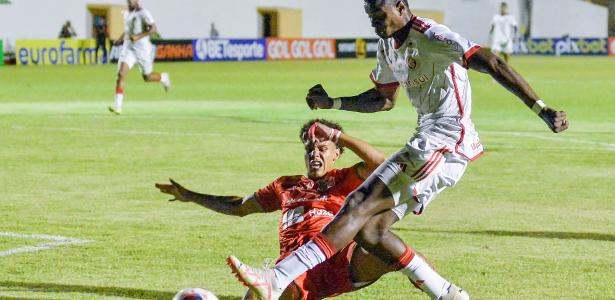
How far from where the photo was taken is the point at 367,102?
7.41 metres

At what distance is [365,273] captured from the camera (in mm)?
6691

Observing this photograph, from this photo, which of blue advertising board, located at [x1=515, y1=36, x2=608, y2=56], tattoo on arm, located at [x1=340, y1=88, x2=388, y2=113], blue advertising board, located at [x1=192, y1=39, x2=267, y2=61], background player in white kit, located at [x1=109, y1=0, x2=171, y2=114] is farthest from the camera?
blue advertising board, located at [x1=515, y1=36, x2=608, y2=56]

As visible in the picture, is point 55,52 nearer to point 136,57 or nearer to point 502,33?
point 502,33

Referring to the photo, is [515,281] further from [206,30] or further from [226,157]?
[206,30]

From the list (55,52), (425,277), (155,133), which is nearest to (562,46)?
(55,52)

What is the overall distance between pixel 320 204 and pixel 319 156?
28cm

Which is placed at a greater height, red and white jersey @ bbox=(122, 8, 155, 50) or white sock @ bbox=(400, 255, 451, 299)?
white sock @ bbox=(400, 255, 451, 299)

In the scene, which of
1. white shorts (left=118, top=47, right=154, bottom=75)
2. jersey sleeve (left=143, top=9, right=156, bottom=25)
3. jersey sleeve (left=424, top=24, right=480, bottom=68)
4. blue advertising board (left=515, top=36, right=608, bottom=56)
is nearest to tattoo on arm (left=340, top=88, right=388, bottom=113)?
jersey sleeve (left=424, top=24, right=480, bottom=68)

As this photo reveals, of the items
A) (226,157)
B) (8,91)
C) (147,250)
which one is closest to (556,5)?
(8,91)

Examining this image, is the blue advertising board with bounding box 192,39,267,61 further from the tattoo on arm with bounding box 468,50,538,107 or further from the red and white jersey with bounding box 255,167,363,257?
the tattoo on arm with bounding box 468,50,538,107

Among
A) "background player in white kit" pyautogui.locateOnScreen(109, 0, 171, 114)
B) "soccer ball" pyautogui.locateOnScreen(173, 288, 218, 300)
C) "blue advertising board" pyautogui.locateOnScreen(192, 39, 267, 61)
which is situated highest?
"soccer ball" pyautogui.locateOnScreen(173, 288, 218, 300)

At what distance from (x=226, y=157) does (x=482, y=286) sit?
831cm

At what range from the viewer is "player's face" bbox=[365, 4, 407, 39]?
6.52m

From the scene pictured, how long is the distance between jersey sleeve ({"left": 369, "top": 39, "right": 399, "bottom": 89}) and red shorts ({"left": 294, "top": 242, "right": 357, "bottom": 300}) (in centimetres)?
107
